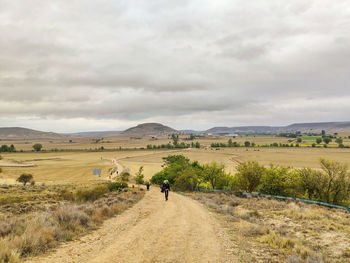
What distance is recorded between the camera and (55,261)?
950 cm

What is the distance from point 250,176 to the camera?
3994cm

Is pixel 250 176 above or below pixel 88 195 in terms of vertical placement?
below

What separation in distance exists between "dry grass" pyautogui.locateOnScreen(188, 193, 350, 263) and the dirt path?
1.30 meters

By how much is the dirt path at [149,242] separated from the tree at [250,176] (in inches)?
973

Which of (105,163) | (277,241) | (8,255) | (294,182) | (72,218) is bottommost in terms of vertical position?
(105,163)

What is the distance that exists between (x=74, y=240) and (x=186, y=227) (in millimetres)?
6372

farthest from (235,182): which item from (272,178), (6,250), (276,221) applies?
(6,250)

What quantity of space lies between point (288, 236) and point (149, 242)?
328 inches

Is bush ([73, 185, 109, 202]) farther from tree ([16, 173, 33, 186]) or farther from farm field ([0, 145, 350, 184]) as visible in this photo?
farm field ([0, 145, 350, 184])

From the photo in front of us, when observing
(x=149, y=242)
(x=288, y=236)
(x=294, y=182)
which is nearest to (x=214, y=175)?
(x=294, y=182)

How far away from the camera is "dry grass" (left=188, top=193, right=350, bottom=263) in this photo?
10.9 meters

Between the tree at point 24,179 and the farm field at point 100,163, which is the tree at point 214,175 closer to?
the farm field at point 100,163

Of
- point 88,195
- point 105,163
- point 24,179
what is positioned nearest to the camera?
point 88,195

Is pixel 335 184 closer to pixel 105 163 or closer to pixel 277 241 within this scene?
pixel 277 241
